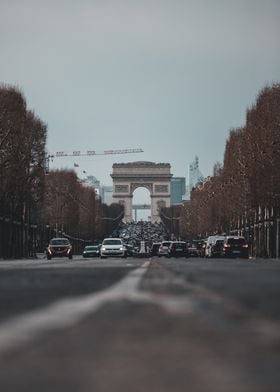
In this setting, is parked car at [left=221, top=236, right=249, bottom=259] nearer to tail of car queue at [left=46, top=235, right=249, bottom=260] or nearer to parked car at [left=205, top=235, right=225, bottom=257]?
tail of car queue at [left=46, top=235, right=249, bottom=260]

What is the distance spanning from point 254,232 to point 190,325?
89.0 m

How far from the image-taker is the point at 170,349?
4309mm

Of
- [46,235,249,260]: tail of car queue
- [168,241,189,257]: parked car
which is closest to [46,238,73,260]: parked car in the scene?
[46,235,249,260]: tail of car queue

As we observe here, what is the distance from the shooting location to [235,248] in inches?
2904

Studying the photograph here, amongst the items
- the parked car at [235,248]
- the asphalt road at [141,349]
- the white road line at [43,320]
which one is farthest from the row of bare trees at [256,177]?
the asphalt road at [141,349]

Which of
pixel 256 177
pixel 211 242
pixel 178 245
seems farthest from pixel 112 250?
pixel 178 245

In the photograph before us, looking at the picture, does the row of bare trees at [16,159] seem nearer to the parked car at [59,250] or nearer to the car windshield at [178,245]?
the parked car at [59,250]

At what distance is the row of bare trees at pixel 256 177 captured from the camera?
65500mm

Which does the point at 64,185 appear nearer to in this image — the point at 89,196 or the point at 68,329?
the point at 89,196

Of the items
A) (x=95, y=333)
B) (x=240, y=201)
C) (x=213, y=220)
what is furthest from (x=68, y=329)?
(x=213, y=220)

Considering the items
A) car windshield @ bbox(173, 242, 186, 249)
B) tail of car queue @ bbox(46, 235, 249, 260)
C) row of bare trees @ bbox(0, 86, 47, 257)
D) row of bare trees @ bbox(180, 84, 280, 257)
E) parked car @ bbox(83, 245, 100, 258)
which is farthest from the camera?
parked car @ bbox(83, 245, 100, 258)

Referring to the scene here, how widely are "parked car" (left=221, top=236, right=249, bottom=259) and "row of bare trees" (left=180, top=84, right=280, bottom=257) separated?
3243mm

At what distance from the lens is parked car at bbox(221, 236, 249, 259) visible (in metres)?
73.6

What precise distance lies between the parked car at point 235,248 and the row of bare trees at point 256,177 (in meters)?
3.24
